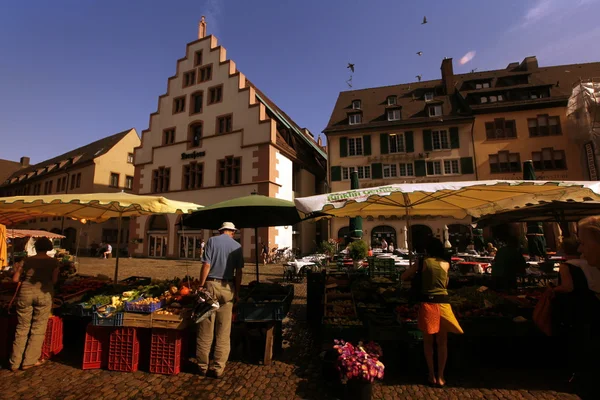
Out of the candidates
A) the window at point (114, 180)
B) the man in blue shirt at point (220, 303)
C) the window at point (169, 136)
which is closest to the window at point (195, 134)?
the window at point (169, 136)

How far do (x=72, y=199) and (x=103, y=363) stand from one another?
10.5ft

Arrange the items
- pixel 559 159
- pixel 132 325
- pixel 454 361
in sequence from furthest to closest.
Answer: pixel 559 159 → pixel 132 325 → pixel 454 361

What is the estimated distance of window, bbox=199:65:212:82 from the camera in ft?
78.4

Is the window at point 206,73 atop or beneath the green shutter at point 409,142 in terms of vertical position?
atop

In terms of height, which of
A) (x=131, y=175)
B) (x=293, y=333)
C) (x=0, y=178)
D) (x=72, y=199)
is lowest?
(x=293, y=333)

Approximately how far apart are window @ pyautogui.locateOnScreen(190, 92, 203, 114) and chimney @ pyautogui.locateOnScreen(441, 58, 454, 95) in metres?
22.2

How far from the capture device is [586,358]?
231 cm

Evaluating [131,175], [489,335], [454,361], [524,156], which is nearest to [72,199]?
[454,361]

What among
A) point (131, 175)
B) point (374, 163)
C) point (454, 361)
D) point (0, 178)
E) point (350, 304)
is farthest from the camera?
point (0, 178)

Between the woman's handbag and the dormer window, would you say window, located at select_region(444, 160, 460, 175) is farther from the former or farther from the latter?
the woman's handbag

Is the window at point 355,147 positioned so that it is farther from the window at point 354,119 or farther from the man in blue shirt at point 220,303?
the man in blue shirt at point 220,303

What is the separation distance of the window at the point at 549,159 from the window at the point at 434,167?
6.79m

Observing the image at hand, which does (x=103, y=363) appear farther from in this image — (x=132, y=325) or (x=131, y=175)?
(x=131, y=175)

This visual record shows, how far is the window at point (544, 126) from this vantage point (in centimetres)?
2202
